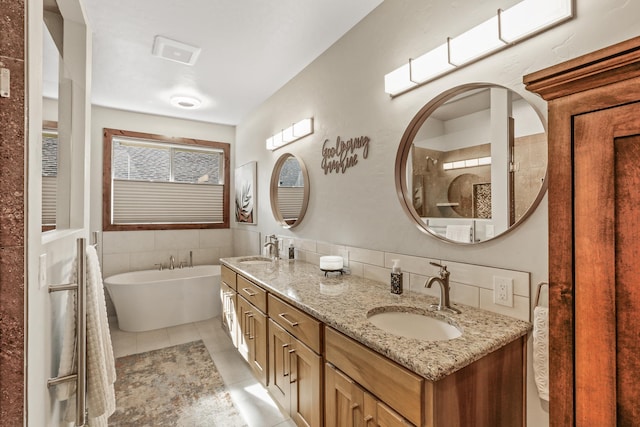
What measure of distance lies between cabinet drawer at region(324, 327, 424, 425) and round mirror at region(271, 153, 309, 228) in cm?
159

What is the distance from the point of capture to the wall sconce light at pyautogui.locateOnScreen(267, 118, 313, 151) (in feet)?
8.77

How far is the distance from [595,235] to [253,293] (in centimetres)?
202

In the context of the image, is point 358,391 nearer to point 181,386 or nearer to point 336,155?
point 336,155

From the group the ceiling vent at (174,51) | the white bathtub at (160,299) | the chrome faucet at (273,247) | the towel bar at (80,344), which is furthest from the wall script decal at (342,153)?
the white bathtub at (160,299)

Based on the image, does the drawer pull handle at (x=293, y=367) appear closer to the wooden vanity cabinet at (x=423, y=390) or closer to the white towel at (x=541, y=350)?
the wooden vanity cabinet at (x=423, y=390)

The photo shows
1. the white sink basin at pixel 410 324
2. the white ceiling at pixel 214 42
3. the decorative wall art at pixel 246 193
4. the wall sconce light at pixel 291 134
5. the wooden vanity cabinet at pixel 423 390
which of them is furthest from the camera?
the decorative wall art at pixel 246 193

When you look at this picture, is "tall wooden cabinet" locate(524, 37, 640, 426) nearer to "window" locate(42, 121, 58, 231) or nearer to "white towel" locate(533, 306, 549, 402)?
"white towel" locate(533, 306, 549, 402)

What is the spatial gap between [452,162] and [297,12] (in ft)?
4.60

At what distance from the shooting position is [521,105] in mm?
1290

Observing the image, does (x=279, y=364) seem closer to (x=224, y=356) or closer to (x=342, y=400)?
(x=342, y=400)

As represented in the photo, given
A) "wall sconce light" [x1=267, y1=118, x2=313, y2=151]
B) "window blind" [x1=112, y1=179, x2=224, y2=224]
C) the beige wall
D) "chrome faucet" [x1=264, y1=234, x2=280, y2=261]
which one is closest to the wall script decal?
the beige wall

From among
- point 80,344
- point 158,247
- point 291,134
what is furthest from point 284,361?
point 158,247

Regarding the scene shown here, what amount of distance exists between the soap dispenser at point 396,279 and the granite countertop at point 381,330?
4 cm

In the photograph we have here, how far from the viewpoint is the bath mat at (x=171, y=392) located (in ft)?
6.65
